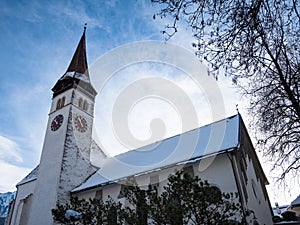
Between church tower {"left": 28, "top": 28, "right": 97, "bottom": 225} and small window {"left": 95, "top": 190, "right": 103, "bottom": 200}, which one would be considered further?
church tower {"left": 28, "top": 28, "right": 97, "bottom": 225}

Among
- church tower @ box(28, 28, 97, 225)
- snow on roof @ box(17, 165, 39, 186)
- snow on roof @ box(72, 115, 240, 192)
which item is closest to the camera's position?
snow on roof @ box(72, 115, 240, 192)

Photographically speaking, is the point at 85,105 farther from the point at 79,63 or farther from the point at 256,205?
the point at 256,205

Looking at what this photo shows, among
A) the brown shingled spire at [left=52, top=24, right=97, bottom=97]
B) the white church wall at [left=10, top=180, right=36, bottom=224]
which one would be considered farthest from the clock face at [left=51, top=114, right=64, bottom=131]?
the white church wall at [left=10, top=180, right=36, bottom=224]

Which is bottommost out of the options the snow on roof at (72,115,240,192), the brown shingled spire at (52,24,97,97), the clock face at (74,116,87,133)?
the snow on roof at (72,115,240,192)

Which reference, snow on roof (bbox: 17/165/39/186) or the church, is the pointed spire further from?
snow on roof (bbox: 17/165/39/186)

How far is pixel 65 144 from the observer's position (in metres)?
18.0

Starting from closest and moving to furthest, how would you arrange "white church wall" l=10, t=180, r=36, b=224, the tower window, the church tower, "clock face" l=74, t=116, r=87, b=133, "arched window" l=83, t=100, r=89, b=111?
1. the church tower
2. "white church wall" l=10, t=180, r=36, b=224
3. "clock face" l=74, t=116, r=87, b=133
4. the tower window
5. "arched window" l=83, t=100, r=89, b=111

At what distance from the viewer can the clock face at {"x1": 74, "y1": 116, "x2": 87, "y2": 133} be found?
64.1 ft

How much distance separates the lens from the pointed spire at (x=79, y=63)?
2305 centimetres

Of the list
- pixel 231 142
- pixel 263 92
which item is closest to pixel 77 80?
pixel 231 142

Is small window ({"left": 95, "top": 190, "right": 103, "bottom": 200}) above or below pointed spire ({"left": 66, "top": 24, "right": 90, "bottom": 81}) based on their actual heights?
below

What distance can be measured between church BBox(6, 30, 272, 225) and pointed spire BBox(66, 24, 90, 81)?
94 millimetres

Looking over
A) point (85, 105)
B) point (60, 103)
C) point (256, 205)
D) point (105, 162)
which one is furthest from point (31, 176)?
point (256, 205)

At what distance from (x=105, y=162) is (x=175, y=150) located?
8.22 meters
